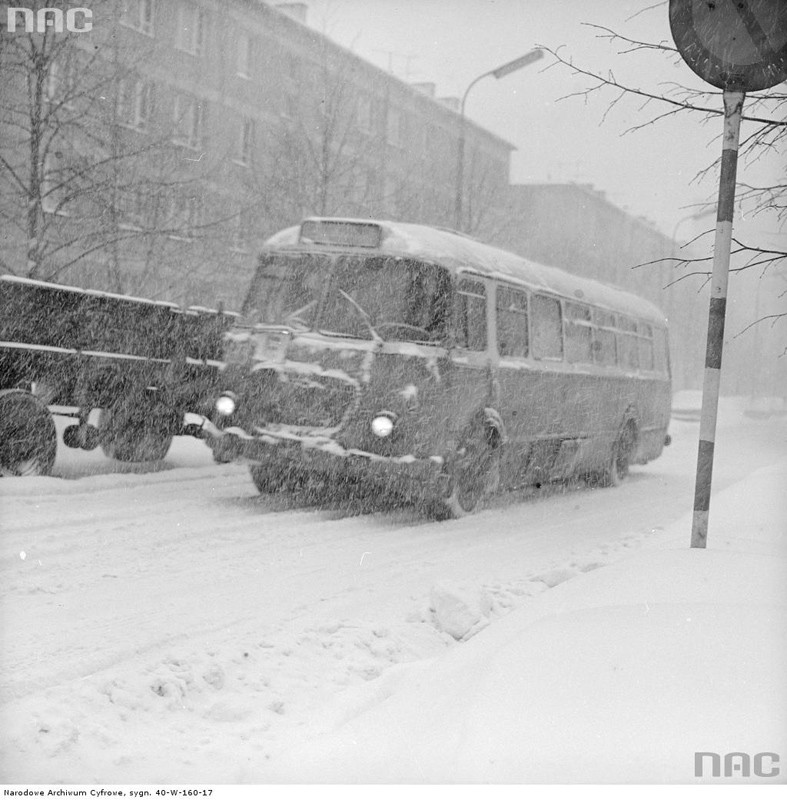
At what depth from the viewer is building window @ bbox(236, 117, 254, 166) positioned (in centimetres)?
1934

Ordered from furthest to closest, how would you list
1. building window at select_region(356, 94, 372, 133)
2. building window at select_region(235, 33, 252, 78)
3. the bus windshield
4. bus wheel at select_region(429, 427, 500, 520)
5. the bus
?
building window at select_region(235, 33, 252, 78) < building window at select_region(356, 94, 372, 133) < bus wheel at select_region(429, 427, 500, 520) < the bus windshield < the bus

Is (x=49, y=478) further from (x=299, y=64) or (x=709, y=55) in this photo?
(x=299, y=64)

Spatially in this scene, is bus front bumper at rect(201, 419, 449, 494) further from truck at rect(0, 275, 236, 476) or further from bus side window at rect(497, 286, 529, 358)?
truck at rect(0, 275, 236, 476)

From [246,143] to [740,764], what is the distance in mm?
17875

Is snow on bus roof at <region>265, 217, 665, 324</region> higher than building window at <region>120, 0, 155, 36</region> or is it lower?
lower

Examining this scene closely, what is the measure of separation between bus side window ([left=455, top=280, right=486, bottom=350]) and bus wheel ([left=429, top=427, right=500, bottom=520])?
0.89m

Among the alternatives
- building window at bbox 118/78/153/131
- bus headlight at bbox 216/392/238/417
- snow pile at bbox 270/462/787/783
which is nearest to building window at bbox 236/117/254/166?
building window at bbox 118/78/153/131

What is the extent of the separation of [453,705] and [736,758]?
97cm

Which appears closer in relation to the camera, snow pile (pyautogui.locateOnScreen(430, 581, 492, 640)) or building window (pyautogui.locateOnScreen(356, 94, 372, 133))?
snow pile (pyautogui.locateOnScreen(430, 581, 492, 640))

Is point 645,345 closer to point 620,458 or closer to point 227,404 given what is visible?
point 620,458

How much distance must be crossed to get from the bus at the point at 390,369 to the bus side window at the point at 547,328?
2.0 inches

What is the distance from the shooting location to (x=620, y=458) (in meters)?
14.0

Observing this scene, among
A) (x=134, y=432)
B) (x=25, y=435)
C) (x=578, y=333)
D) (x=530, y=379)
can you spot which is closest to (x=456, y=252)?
(x=530, y=379)

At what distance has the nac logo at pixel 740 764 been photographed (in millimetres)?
3080
